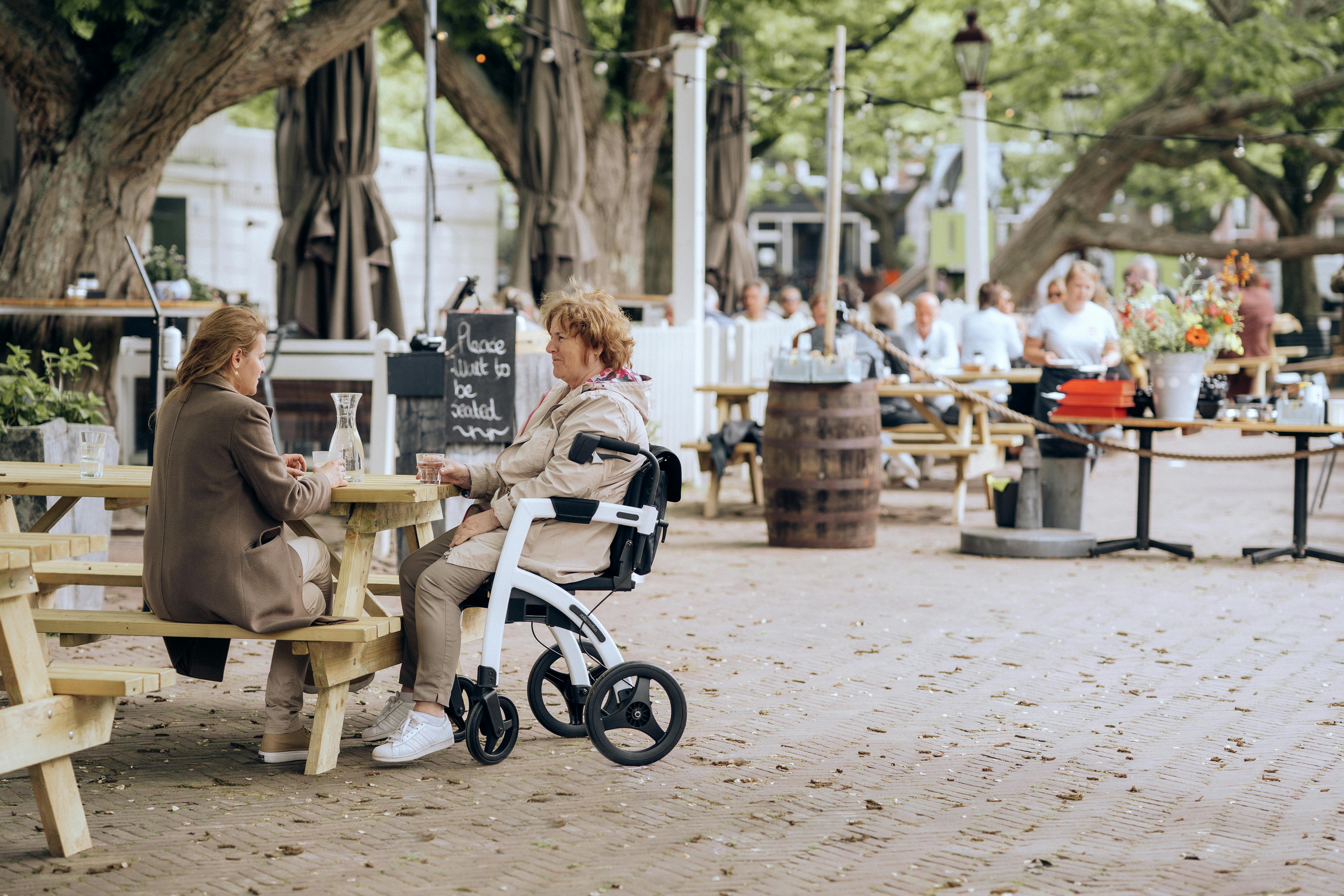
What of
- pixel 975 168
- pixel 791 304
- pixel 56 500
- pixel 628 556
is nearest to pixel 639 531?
pixel 628 556

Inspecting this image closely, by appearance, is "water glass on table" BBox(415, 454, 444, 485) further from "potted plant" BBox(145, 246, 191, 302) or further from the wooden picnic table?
"potted plant" BBox(145, 246, 191, 302)

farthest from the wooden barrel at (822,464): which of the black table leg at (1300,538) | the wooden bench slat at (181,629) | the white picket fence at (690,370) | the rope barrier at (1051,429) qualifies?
the wooden bench slat at (181,629)

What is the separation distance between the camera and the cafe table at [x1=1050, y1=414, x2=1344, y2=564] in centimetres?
880

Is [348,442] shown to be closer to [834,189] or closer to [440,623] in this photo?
[440,623]

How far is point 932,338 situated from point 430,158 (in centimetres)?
460

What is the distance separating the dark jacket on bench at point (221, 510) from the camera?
4.18 m

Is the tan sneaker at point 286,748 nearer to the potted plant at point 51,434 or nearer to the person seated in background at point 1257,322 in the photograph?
the potted plant at point 51,434

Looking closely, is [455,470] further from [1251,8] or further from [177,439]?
[1251,8]

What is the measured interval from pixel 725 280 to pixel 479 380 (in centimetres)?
977

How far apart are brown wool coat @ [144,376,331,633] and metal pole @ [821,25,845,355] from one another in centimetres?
522

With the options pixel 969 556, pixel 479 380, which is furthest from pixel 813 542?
pixel 479 380

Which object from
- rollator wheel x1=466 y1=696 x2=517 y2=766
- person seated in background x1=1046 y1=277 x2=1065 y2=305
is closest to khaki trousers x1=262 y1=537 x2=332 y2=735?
rollator wheel x1=466 y1=696 x2=517 y2=766

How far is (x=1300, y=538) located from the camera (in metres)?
9.02

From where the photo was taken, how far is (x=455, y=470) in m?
4.77
